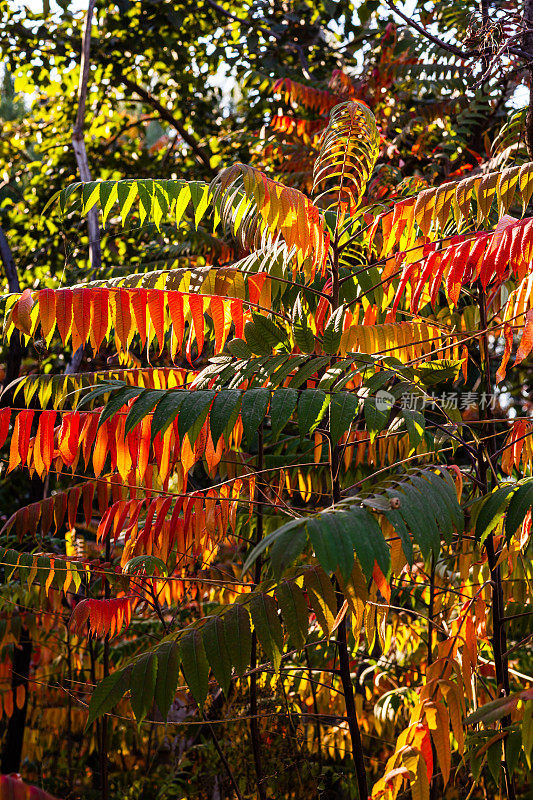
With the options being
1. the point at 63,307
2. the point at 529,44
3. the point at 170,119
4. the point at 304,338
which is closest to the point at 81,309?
the point at 63,307

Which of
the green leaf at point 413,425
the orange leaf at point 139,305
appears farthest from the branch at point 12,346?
the green leaf at point 413,425

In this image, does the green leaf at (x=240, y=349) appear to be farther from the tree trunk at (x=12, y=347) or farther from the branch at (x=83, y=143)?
the branch at (x=83, y=143)

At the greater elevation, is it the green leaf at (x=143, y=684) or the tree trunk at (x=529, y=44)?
the tree trunk at (x=529, y=44)

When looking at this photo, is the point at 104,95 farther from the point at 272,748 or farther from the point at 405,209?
the point at 272,748

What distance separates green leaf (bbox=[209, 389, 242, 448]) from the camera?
140 cm

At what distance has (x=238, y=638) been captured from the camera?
→ 1459mm

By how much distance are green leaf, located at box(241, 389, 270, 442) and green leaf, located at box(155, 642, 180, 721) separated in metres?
0.49

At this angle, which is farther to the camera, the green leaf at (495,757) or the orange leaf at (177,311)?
the orange leaf at (177,311)

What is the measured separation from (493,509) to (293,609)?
1.76 ft

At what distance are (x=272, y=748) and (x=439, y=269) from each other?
8.26 feet

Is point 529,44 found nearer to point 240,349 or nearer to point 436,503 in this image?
point 240,349

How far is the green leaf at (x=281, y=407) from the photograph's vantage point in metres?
1.37

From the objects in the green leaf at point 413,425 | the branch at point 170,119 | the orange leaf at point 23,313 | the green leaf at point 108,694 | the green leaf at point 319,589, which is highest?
the branch at point 170,119

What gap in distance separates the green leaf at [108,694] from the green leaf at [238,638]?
0.74 ft
